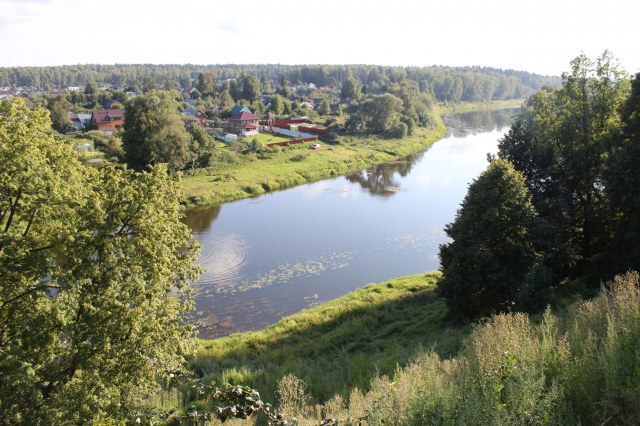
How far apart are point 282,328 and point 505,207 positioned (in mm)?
8133

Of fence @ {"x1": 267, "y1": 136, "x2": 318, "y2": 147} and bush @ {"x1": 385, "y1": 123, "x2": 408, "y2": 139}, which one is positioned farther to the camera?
bush @ {"x1": 385, "y1": 123, "x2": 408, "y2": 139}

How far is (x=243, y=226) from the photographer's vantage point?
2609 cm

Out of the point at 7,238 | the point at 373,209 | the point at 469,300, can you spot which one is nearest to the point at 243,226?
the point at 373,209

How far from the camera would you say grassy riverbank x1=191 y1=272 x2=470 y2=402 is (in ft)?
32.0

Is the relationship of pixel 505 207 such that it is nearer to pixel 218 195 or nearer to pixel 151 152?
pixel 218 195

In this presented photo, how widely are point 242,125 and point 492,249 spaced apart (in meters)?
46.4

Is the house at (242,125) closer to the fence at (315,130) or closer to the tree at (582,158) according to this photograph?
the fence at (315,130)

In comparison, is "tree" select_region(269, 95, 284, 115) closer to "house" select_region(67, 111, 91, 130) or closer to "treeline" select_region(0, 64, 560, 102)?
"house" select_region(67, 111, 91, 130)

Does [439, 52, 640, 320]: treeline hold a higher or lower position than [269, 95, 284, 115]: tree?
lower

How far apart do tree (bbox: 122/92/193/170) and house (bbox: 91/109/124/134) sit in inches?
903

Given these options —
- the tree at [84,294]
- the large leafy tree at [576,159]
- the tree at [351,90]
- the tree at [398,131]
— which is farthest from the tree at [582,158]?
the tree at [351,90]

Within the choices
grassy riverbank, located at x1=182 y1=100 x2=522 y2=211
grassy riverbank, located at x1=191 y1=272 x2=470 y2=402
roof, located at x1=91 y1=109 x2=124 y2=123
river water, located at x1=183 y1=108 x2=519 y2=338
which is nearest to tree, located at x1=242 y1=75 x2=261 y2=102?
roof, located at x1=91 y1=109 x2=124 y2=123

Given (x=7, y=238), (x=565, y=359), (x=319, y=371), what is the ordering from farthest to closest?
1. (x=319, y=371)
2. (x=7, y=238)
3. (x=565, y=359)

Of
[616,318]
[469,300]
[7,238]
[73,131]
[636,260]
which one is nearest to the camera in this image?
[616,318]
